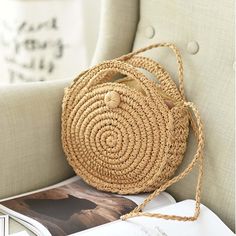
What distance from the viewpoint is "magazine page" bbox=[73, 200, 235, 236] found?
0.85m

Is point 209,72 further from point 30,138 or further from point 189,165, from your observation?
point 30,138

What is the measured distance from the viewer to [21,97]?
1.07 m

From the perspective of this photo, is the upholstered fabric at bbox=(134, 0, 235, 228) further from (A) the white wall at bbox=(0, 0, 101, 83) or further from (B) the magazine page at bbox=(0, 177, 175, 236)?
(A) the white wall at bbox=(0, 0, 101, 83)

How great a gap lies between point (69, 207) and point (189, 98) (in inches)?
12.4

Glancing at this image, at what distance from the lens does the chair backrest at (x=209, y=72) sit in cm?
98

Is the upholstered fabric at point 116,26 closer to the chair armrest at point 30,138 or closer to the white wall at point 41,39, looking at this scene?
the chair armrest at point 30,138

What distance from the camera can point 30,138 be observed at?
1068 mm

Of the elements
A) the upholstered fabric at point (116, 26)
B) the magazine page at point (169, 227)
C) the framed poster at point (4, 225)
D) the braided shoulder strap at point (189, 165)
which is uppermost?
the upholstered fabric at point (116, 26)

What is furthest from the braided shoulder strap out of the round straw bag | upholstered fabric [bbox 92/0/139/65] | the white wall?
the white wall

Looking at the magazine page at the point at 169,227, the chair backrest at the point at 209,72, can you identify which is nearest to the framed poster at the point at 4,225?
the magazine page at the point at 169,227

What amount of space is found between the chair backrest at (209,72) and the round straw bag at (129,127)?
1.1 inches

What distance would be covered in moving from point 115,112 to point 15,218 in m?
0.27

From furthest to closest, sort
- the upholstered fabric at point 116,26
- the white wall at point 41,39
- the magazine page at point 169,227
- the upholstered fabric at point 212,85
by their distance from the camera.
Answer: the white wall at point 41,39, the upholstered fabric at point 116,26, the upholstered fabric at point 212,85, the magazine page at point 169,227

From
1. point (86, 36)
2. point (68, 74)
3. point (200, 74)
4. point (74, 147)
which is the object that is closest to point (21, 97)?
point (74, 147)
